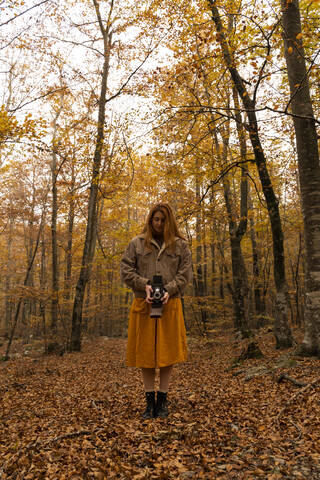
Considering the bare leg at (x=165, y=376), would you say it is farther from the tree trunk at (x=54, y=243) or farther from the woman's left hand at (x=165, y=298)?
the tree trunk at (x=54, y=243)

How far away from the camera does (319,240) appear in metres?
4.82

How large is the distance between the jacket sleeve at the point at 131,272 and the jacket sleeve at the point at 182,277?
28cm

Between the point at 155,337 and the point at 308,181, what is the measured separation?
12.1 feet

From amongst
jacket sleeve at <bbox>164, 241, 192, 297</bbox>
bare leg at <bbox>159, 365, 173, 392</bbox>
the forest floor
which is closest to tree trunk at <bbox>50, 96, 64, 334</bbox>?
the forest floor

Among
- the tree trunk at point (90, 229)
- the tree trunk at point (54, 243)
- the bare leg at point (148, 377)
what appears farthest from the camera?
the tree trunk at point (54, 243)

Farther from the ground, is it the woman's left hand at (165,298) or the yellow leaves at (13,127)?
the yellow leaves at (13,127)

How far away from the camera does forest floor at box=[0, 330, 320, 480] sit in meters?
2.20

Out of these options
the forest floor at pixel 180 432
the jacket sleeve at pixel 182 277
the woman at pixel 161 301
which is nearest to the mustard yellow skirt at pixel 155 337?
the woman at pixel 161 301

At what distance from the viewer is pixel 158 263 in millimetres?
3359

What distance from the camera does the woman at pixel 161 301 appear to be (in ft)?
10.4

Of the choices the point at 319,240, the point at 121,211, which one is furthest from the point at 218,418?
the point at 121,211

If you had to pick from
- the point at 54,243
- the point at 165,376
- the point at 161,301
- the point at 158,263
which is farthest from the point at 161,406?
the point at 54,243

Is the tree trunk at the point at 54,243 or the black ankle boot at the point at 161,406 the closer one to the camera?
the black ankle boot at the point at 161,406

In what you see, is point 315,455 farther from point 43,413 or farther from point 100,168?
point 100,168
